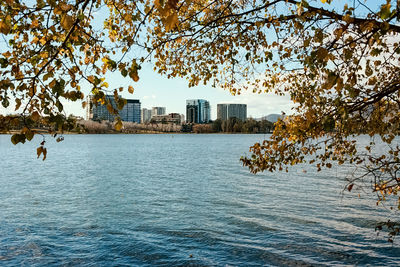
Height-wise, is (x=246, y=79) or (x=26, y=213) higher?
(x=246, y=79)

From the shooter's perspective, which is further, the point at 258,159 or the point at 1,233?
the point at 1,233

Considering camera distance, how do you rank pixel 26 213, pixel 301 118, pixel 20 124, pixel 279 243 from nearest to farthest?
pixel 20 124
pixel 301 118
pixel 279 243
pixel 26 213

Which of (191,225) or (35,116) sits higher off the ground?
(35,116)

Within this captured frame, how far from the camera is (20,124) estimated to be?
4.87 metres

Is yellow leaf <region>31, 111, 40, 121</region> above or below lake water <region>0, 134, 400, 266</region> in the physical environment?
above

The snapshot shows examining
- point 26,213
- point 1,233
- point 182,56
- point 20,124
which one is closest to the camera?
point 20,124

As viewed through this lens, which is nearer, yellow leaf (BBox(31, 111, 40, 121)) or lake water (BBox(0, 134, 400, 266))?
yellow leaf (BBox(31, 111, 40, 121))

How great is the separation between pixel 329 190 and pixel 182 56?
20.4 m

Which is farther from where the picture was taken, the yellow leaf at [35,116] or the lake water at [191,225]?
the lake water at [191,225]

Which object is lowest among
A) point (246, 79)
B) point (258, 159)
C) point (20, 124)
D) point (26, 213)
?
point (26, 213)

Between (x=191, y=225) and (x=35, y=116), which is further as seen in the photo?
(x=191, y=225)

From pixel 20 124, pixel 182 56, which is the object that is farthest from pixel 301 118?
pixel 20 124

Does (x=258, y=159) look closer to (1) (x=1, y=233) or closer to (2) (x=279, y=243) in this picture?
(2) (x=279, y=243)

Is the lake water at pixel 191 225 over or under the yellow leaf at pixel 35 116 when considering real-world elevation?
under
